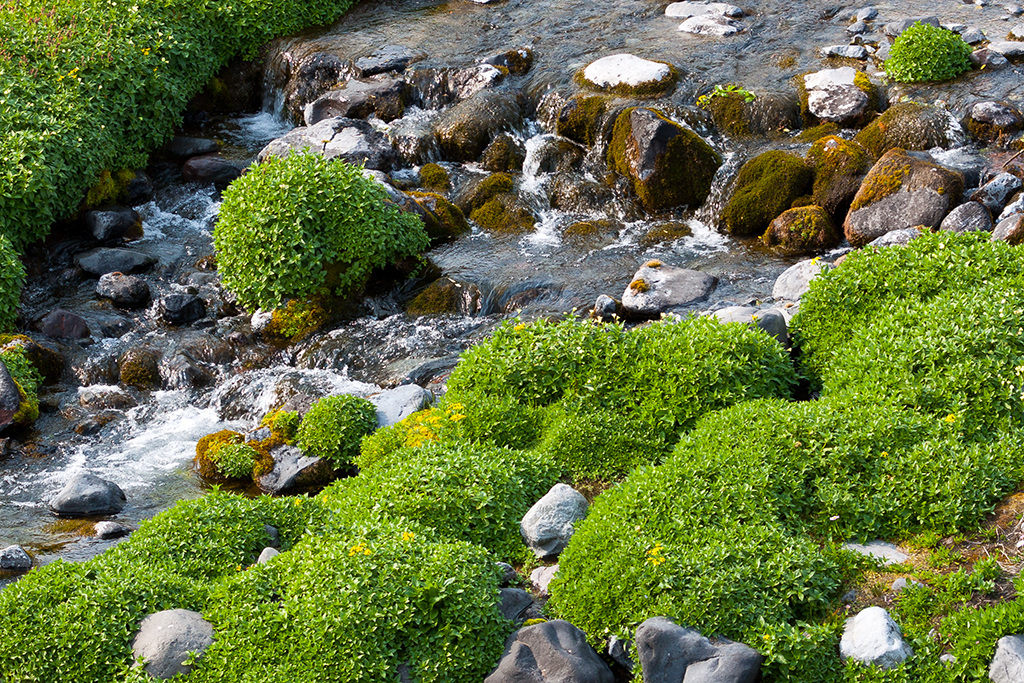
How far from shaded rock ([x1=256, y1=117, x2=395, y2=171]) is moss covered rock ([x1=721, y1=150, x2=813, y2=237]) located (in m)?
7.17

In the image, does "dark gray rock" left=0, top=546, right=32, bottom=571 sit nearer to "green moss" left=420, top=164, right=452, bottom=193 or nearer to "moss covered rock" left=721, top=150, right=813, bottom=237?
"green moss" left=420, top=164, right=452, bottom=193

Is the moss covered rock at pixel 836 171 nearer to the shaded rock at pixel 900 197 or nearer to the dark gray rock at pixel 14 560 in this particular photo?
the shaded rock at pixel 900 197

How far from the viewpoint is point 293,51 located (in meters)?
23.1

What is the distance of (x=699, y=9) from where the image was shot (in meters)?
23.3

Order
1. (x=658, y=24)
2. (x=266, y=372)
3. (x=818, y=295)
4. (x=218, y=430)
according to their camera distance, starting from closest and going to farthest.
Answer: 1. (x=818, y=295)
2. (x=218, y=430)
3. (x=266, y=372)
4. (x=658, y=24)

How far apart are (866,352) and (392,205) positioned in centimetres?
888

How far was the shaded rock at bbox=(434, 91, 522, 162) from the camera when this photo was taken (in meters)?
19.5

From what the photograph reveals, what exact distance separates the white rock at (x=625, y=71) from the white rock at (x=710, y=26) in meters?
2.84

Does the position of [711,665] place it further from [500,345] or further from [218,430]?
[218,430]

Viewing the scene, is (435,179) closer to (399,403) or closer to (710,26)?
(399,403)

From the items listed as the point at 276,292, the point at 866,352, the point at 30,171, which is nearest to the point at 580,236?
the point at 276,292

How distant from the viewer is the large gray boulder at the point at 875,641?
21.3 ft

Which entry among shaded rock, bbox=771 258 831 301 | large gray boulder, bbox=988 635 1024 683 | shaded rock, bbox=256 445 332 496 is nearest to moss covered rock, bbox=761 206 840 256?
shaded rock, bbox=771 258 831 301

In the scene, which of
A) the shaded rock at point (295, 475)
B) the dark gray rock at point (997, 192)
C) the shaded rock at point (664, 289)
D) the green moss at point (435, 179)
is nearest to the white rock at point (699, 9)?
the green moss at point (435, 179)
